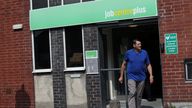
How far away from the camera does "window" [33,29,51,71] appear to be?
1312cm

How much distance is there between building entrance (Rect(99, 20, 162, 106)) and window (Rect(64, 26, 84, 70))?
2.13 feet

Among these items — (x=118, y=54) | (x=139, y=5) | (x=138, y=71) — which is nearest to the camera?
(x=138, y=71)

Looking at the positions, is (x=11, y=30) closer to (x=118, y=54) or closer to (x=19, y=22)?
(x=19, y=22)

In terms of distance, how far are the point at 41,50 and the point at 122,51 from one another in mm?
2304

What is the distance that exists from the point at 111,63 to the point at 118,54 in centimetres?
36

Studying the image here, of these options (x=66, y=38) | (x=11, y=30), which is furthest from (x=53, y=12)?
(x=11, y=30)

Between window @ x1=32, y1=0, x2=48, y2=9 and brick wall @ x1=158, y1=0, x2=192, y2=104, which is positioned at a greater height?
window @ x1=32, y1=0, x2=48, y2=9

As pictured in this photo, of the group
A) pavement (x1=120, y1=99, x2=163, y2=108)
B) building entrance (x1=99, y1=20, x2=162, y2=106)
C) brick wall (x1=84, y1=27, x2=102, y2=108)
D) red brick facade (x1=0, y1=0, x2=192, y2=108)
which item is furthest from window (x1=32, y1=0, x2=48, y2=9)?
pavement (x1=120, y1=99, x2=163, y2=108)

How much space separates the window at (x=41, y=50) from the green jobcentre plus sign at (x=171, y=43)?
366cm

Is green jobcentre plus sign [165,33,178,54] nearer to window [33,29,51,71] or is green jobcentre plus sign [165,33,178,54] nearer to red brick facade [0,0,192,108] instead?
window [33,29,51,71]

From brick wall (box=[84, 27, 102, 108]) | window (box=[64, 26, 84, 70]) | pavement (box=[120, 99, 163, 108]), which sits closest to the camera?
pavement (box=[120, 99, 163, 108])

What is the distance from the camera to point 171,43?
35.8ft

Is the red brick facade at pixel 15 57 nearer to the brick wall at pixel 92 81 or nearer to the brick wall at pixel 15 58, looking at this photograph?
the brick wall at pixel 15 58

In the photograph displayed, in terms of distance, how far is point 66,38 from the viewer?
12.7m
